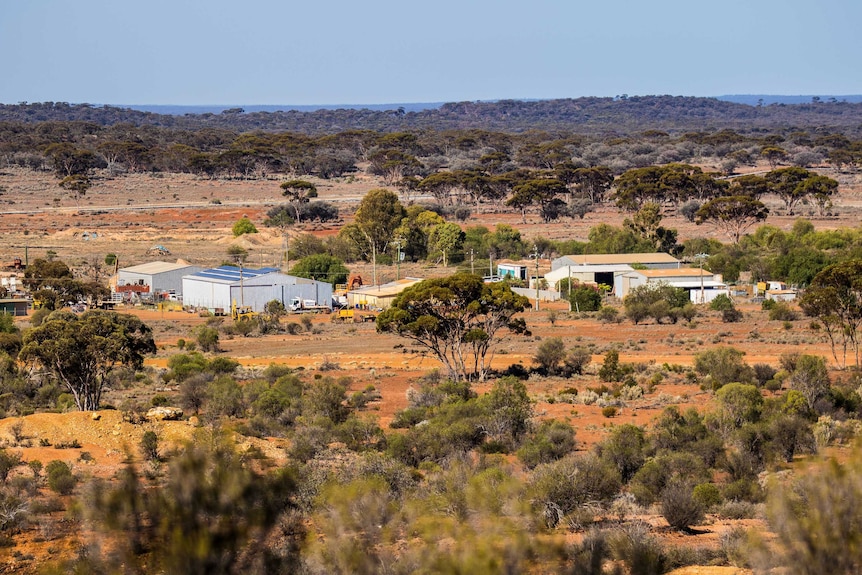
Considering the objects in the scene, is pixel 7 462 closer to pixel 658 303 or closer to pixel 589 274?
pixel 658 303

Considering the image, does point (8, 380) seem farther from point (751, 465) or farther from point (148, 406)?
point (751, 465)

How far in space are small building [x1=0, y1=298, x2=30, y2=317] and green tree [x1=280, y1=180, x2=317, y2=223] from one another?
38.2 meters

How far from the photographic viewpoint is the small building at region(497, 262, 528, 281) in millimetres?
62500

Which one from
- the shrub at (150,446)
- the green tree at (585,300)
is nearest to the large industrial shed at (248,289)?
the green tree at (585,300)

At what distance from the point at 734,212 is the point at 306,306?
34.0 meters

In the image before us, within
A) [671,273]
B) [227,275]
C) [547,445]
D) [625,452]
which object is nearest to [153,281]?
[227,275]

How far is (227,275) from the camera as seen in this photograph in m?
55.1

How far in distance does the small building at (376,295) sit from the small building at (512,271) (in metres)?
7.73

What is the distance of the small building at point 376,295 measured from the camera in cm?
5219

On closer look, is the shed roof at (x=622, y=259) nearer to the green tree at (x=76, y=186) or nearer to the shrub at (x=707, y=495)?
the shrub at (x=707, y=495)

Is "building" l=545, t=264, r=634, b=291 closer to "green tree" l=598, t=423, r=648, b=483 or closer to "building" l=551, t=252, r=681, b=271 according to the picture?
"building" l=551, t=252, r=681, b=271

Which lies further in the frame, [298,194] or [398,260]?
[298,194]

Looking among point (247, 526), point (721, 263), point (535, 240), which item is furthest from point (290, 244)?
point (247, 526)

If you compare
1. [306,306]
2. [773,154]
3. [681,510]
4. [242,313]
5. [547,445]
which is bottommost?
[306,306]
